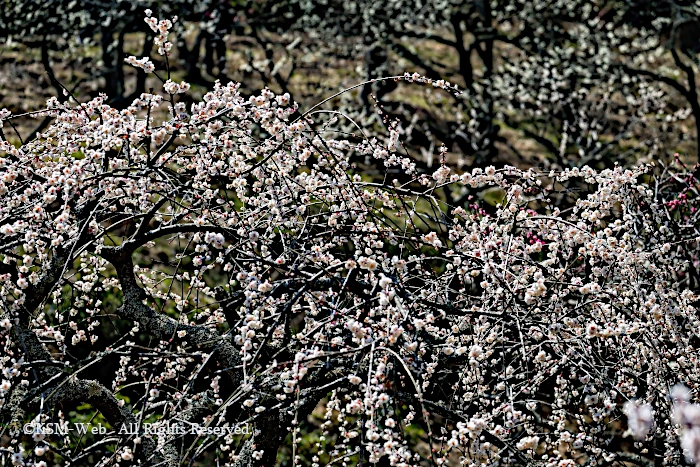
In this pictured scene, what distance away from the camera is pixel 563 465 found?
262 cm

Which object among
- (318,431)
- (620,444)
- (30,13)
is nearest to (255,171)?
(318,431)

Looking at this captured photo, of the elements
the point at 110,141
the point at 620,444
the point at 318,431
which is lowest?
the point at 620,444

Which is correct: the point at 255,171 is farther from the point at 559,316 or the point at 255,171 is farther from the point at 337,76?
the point at 337,76

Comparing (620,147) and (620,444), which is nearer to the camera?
(620,444)

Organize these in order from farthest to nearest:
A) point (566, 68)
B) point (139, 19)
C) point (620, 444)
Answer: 1. point (566, 68)
2. point (139, 19)
3. point (620, 444)

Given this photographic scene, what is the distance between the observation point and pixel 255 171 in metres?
3.70

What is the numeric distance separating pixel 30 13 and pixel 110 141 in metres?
9.41

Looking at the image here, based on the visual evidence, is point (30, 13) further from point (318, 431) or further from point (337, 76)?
point (318, 431)

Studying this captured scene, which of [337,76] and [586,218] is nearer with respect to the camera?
[586,218]

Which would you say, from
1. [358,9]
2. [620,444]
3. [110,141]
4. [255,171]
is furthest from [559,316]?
[358,9]

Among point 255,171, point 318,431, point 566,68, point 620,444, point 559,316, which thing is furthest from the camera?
point 566,68

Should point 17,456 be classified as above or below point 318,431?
above

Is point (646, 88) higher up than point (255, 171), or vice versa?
point (255, 171)

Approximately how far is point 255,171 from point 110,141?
31.0 inches
